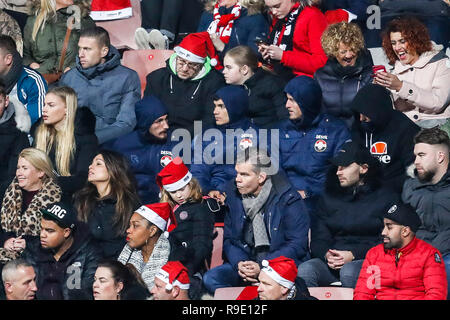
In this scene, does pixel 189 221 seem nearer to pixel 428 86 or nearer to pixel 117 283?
pixel 117 283

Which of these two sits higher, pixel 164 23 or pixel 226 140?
pixel 164 23

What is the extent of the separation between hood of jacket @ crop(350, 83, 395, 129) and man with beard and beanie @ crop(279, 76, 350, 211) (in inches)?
10.1

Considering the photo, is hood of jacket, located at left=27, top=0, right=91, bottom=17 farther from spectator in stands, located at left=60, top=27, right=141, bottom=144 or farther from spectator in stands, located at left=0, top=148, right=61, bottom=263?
spectator in stands, located at left=0, top=148, right=61, bottom=263

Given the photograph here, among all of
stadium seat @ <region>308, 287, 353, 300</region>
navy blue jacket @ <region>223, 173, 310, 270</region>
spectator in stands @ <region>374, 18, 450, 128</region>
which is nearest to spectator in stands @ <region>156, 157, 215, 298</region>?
navy blue jacket @ <region>223, 173, 310, 270</region>

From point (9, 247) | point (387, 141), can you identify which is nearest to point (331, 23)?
point (387, 141)

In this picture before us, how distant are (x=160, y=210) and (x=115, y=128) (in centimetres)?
143

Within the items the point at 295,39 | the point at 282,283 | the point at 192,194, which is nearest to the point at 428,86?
the point at 295,39

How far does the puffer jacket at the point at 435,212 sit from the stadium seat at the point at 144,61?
10.2ft

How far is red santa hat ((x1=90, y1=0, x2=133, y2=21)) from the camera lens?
16.0m

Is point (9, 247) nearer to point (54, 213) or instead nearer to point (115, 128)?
point (54, 213)

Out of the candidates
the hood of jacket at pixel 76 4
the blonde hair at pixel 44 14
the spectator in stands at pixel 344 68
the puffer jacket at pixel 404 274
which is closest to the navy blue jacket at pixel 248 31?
the spectator in stands at pixel 344 68

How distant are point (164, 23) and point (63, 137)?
1.64 meters

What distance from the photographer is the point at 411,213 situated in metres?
13.4

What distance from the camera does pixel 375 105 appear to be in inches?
557
